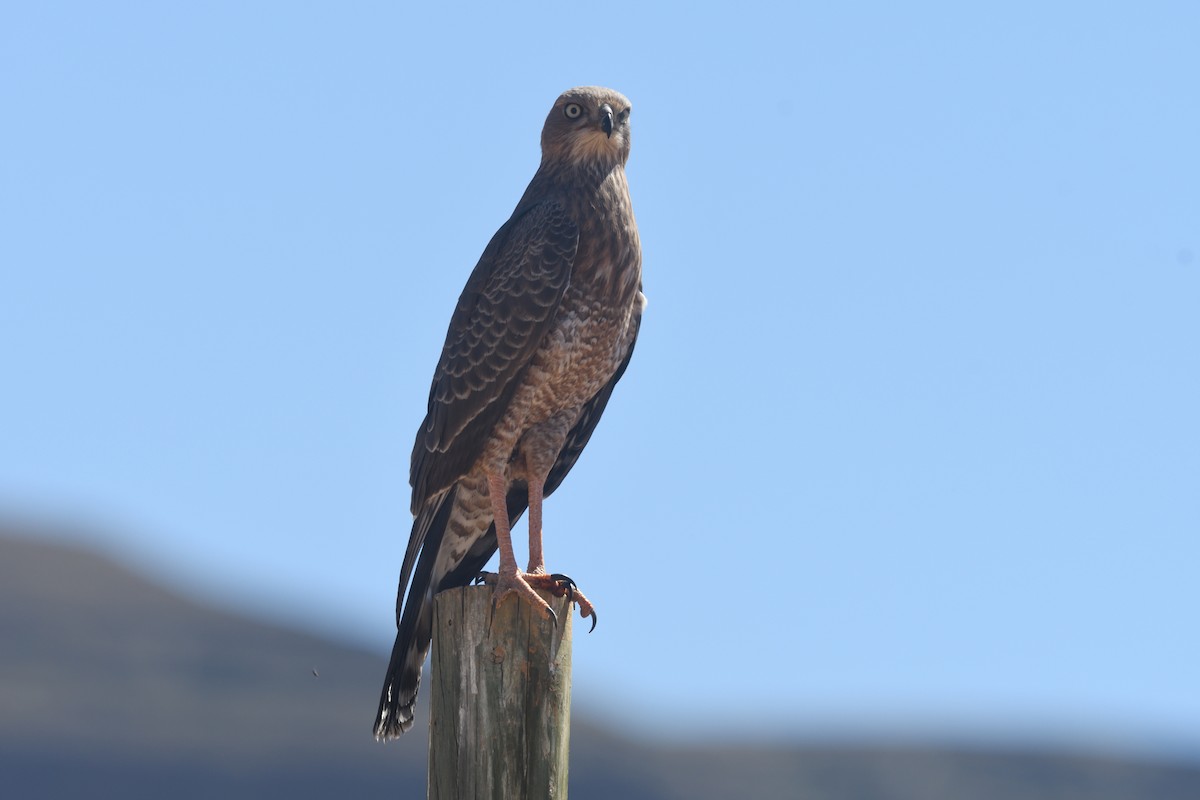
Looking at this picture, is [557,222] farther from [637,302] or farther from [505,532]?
[505,532]

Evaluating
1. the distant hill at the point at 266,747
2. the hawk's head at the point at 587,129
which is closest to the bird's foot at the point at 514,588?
the hawk's head at the point at 587,129

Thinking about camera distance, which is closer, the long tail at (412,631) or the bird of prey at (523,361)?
the long tail at (412,631)

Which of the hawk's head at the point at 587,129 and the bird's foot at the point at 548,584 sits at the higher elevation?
the hawk's head at the point at 587,129

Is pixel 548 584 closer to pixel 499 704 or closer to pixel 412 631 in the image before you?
pixel 412 631

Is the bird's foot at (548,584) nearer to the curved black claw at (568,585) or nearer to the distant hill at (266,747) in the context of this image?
the curved black claw at (568,585)

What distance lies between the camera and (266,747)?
7138 centimetres

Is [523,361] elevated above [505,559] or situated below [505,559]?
above

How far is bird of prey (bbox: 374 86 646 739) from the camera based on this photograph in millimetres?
9320

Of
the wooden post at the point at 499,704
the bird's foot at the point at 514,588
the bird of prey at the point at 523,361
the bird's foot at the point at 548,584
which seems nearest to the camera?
the wooden post at the point at 499,704

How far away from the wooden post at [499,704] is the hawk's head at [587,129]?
2.96 metres

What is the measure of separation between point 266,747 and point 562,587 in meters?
64.8

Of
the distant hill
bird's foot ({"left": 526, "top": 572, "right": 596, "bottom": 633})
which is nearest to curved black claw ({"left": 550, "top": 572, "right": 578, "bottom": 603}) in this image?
bird's foot ({"left": 526, "top": 572, "right": 596, "bottom": 633})

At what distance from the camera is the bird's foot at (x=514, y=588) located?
7.52 meters

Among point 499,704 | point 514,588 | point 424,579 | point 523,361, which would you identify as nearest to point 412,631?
point 424,579
